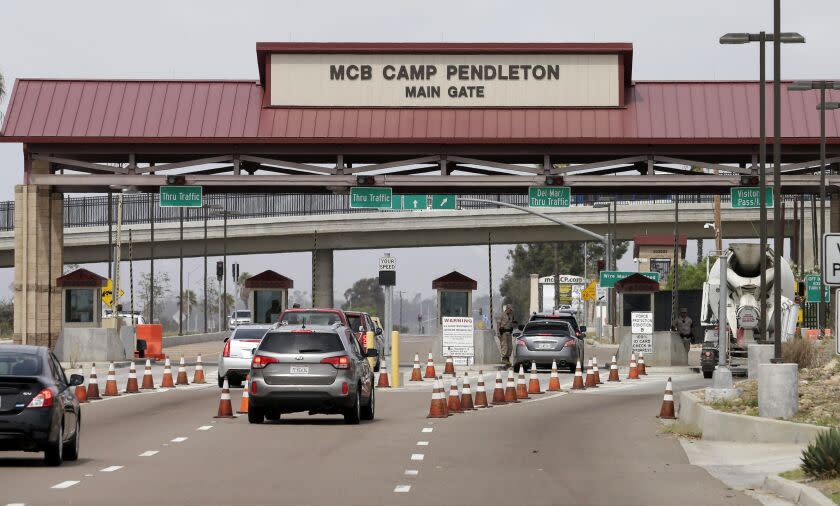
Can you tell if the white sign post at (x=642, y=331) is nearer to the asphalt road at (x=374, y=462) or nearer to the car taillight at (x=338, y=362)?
the asphalt road at (x=374, y=462)

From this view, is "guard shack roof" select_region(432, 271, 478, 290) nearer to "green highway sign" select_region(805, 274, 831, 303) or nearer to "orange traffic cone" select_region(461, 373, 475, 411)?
"green highway sign" select_region(805, 274, 831, 303)

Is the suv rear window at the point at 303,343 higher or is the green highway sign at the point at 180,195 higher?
the green highway sign at the point at 180,195

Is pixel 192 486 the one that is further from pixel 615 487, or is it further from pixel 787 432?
pixel 787 432

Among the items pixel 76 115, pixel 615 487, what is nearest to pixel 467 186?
pixel 76 115

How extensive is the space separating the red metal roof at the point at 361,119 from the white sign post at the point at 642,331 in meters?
6.29

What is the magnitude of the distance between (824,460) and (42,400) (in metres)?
8.02

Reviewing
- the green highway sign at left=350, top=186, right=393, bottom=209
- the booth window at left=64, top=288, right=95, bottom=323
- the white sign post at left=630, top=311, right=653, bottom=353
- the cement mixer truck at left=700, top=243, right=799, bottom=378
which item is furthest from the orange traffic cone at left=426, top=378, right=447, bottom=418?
the booth window at left=64, top=288, right=95, bottom=323

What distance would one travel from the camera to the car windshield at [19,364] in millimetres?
17641

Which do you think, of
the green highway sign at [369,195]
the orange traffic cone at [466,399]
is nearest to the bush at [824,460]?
the orange traffic cone at [466,399]

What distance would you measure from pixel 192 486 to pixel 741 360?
88.0 feet

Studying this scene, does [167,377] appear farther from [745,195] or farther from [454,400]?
[745,195]

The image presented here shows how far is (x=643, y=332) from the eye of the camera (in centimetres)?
4891

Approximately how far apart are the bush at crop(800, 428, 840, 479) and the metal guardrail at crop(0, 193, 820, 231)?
72.3 metres

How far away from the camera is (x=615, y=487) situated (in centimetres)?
1581
